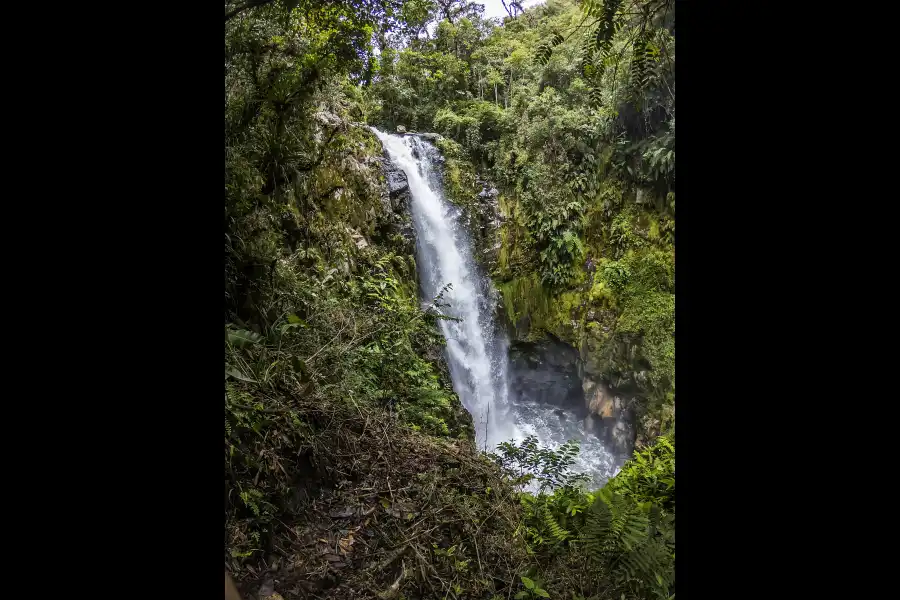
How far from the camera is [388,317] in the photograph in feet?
16.4

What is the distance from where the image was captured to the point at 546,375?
399 inches

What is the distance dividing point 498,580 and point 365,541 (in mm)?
723

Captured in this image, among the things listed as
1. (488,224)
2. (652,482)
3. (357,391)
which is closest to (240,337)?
(357,391)

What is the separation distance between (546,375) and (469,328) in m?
2.23

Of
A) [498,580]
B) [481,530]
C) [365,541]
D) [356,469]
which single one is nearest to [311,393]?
[356,469]

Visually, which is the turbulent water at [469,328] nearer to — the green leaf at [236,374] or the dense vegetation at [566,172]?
the dense vegetation at [566,172]

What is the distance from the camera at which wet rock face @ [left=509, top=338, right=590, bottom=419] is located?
32.1 ft

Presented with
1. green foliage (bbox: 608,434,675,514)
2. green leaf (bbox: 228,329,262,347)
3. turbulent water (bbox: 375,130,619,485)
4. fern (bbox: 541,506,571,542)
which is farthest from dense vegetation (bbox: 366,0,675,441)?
green leaf (bbox: 228,329,262,347)

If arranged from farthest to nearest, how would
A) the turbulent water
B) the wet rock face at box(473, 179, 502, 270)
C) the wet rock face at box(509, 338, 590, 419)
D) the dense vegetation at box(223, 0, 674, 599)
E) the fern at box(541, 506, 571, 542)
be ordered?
the wet rock face at box(473, 179, 502, 270) < the wet rock face at box(509, 338, 590, 419) < the turbulent water < the fern at box(541, 506, 571, 542) < the dense vegetation at box(223, 0, 674, 599)

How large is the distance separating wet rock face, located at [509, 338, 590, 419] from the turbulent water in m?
0.18

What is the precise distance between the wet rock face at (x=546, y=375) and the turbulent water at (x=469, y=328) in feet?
0.60

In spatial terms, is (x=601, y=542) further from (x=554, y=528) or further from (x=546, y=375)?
(x=546, y=375)

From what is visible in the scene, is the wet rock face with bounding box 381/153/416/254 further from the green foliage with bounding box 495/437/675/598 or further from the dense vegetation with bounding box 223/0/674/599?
the green foliage with bounding box 495/437/675/598
